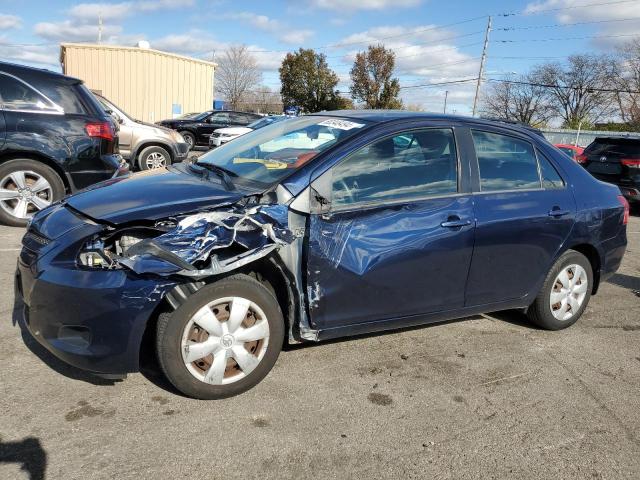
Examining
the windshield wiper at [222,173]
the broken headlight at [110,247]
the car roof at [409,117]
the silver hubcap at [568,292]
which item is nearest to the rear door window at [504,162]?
the car roof at [409,117]

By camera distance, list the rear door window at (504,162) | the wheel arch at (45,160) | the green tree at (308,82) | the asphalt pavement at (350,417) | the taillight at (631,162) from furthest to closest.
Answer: the green tree at (308,82) → the taillight at (631,162) → the wheel arch at (45,160) → the rear door window at (504,162) → the asphalt pavement at (350,417)

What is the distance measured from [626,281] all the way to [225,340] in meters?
5.08

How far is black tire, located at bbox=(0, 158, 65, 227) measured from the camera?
6184mm

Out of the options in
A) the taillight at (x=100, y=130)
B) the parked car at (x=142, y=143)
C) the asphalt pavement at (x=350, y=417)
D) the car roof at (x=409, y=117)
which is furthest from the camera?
the parked car at (x=142, y=143)

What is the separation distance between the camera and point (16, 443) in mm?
2600

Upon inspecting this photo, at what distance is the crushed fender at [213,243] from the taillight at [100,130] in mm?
3975

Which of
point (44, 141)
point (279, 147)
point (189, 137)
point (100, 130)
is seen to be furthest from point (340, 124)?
point (189, 137)

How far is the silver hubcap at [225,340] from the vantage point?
294 cm

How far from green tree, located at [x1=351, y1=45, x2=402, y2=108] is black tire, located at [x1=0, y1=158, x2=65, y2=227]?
38477mm

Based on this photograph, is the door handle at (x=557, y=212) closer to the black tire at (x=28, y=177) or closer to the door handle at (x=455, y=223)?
the door handle at (x=455, y=223)

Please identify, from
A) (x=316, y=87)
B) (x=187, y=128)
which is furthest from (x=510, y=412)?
(x=316, y=87)

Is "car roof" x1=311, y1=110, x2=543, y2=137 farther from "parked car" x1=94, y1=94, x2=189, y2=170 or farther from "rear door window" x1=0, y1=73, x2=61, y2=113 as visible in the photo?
"parked car" x1=94, y1=94, x2=189, y2=170

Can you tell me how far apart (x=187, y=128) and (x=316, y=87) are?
78.7 ft

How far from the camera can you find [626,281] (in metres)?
6.20
